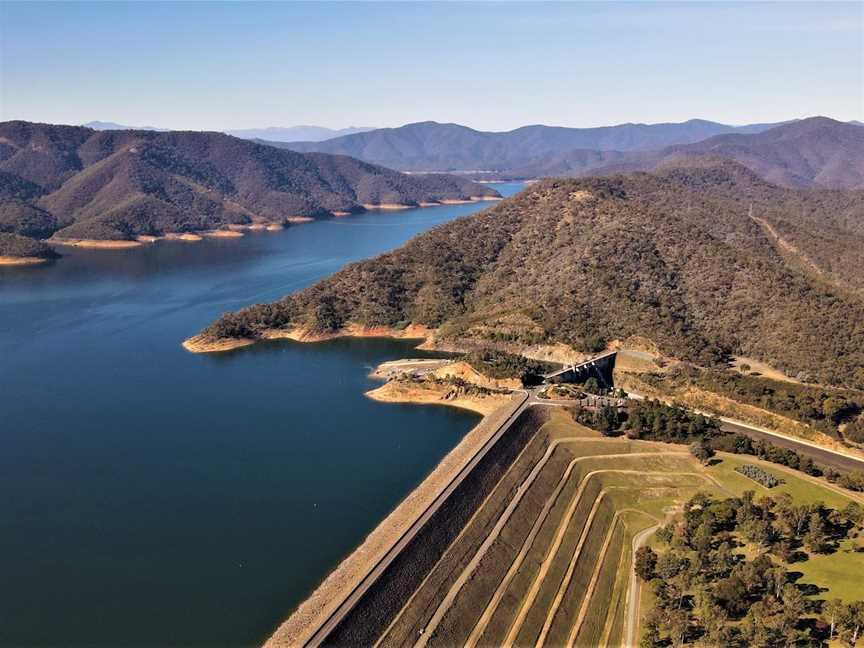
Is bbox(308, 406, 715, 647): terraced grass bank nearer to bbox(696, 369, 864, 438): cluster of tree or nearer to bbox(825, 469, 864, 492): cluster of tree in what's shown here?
bbox(825, 469, 864, 492): cluster of tree

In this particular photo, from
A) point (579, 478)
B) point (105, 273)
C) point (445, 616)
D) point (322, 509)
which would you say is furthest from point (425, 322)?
point (105, 273)

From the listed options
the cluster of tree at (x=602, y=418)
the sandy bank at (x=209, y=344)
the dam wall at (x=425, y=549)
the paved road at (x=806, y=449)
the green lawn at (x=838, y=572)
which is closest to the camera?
the dam wall at (x=425, y=549)

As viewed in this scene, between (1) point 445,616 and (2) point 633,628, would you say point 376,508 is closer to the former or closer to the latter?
(1) point 445,616

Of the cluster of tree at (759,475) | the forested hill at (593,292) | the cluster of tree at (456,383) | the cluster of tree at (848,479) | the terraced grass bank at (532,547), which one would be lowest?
the terraced grass bank at (532,547)

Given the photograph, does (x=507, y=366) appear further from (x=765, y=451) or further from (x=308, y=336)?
(x=308, y=336)

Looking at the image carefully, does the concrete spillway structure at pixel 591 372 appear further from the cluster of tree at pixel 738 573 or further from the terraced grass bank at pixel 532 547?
the cluster of tree at pixel 738 573

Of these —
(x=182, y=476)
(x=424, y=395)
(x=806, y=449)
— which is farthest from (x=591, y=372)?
(x=182, y=476)

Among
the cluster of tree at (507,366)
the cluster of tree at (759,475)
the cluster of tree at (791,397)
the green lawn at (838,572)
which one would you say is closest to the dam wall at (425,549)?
the cluster of tree at (507,366)
